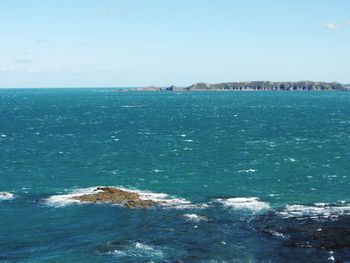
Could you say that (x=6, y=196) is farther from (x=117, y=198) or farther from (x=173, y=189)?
(x=173, y=189)

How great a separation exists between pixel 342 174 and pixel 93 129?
286 feet

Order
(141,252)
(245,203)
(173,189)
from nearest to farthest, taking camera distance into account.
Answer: (141,252), (245,203), (173,189)

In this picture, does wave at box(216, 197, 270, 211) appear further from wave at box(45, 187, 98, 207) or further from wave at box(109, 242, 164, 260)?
wave at box(45, 187, 98, 207)

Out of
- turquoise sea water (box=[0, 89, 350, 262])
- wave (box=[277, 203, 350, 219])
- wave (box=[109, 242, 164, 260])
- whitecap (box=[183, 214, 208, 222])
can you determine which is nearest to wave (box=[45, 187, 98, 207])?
turquoise sea water (box=[0, 89, 350, 262])

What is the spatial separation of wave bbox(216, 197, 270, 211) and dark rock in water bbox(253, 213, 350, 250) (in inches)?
156

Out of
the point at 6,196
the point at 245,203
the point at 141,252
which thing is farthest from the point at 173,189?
the point at 141,252

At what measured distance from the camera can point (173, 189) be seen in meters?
75.1

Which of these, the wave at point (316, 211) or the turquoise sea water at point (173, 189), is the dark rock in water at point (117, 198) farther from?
the wave at point (316, 211)

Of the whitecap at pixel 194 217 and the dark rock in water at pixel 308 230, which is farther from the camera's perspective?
the whitecap at pixel 194 217

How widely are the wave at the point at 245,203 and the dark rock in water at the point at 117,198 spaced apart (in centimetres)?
909

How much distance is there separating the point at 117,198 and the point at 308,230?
26516 mm

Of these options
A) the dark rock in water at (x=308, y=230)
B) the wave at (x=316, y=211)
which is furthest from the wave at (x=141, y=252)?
the wave at (x=316, y=211)

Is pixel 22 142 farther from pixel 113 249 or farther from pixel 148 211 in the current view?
pixel 113 249

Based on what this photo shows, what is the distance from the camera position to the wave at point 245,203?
63987 mm
